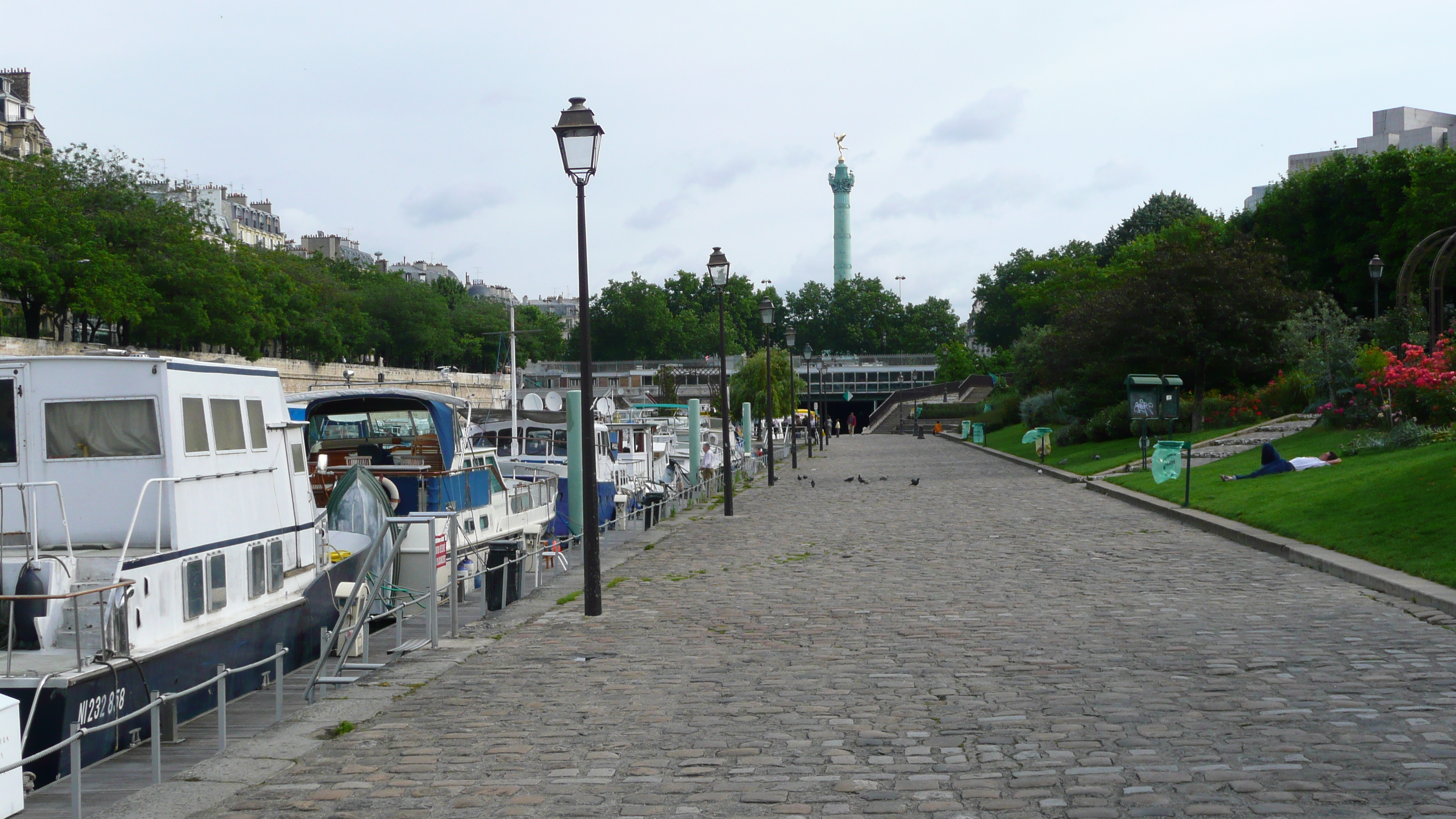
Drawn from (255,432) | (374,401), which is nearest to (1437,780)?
(255,432)

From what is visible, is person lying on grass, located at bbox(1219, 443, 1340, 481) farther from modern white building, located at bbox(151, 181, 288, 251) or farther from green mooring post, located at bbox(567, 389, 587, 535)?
modern white building, located at bbox(151, 181, 288, 251)

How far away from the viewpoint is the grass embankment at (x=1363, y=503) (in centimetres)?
Result: 1323

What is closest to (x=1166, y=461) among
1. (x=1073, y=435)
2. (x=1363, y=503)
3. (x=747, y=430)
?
(x=1363, y=503)

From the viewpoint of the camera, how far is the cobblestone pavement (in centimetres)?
604

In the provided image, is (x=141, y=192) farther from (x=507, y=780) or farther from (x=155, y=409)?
(x=507, y=780)

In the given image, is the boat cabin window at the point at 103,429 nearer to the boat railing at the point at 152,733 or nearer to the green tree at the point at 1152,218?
the boat railing at the point at 152,733

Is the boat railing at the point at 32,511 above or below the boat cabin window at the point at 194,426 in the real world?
below

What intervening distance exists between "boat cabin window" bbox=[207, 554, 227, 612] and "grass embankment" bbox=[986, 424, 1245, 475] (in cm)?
2307

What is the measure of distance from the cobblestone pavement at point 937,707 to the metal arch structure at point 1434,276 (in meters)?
20.0

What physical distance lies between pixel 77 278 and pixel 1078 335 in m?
39.9

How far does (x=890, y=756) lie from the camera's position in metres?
6.74

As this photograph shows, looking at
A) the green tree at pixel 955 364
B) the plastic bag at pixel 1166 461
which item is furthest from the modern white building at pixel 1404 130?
the plastic bag at pixel 1166 461

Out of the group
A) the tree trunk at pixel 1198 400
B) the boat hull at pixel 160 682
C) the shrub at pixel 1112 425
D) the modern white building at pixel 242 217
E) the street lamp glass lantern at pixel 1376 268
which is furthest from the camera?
the modern white building at pixel 242 217

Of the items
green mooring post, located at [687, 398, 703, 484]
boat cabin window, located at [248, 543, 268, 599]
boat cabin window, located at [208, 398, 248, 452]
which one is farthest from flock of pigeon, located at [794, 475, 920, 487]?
boat cabin window, located at [208, 398, 248, 452]
